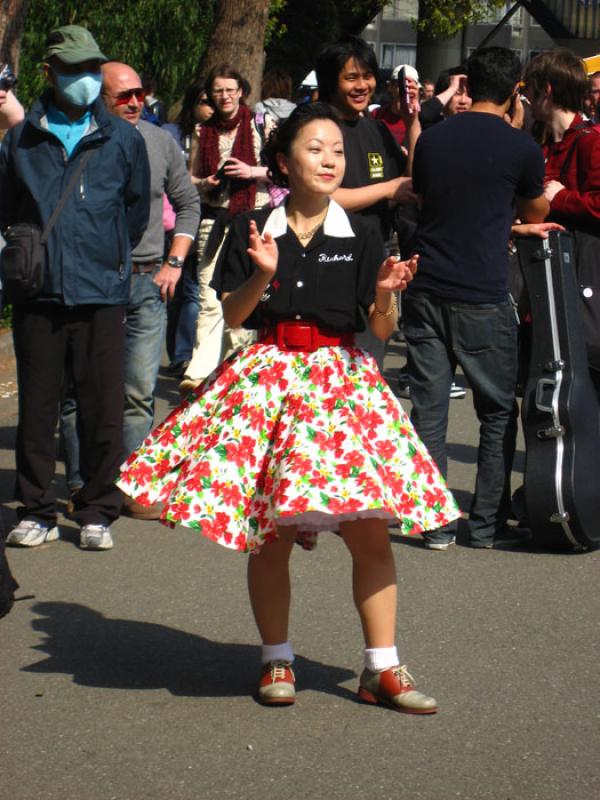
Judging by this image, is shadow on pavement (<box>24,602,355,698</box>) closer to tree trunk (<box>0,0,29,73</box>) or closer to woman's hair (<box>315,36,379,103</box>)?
woman's hair (<box>315,36,379,103</box>)

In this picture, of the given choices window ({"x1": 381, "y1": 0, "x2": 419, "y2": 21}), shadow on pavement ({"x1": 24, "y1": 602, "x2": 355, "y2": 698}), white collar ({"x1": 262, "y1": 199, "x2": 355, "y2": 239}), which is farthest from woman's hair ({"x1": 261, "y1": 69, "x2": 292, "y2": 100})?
window ({"x1": 381, "y1": 0, "x2": 419, "y2": 21})

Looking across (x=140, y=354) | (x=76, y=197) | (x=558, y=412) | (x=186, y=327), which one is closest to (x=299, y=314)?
(x=76, y=197)

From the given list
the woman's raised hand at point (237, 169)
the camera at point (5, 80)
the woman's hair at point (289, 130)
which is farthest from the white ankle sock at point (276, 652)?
the woman's raised hand at point (237, 169)

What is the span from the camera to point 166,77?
64.7 ft

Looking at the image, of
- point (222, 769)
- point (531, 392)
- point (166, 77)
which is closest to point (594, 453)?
point (531, 392)

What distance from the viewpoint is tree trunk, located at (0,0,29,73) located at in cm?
1112

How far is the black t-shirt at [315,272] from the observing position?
490 cm

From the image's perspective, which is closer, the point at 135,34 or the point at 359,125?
the point at 359,125

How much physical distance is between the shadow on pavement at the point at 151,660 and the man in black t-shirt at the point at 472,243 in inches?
66.8

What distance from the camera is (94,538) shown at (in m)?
6.86

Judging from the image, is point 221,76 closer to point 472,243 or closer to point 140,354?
point 140,354

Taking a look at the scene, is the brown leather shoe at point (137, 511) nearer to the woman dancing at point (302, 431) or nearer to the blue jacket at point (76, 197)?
the blue jacket at point (76, 197)

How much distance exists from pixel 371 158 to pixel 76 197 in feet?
4.87

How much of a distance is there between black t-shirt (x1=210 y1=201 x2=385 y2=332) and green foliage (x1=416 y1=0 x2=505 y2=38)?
33.7m
